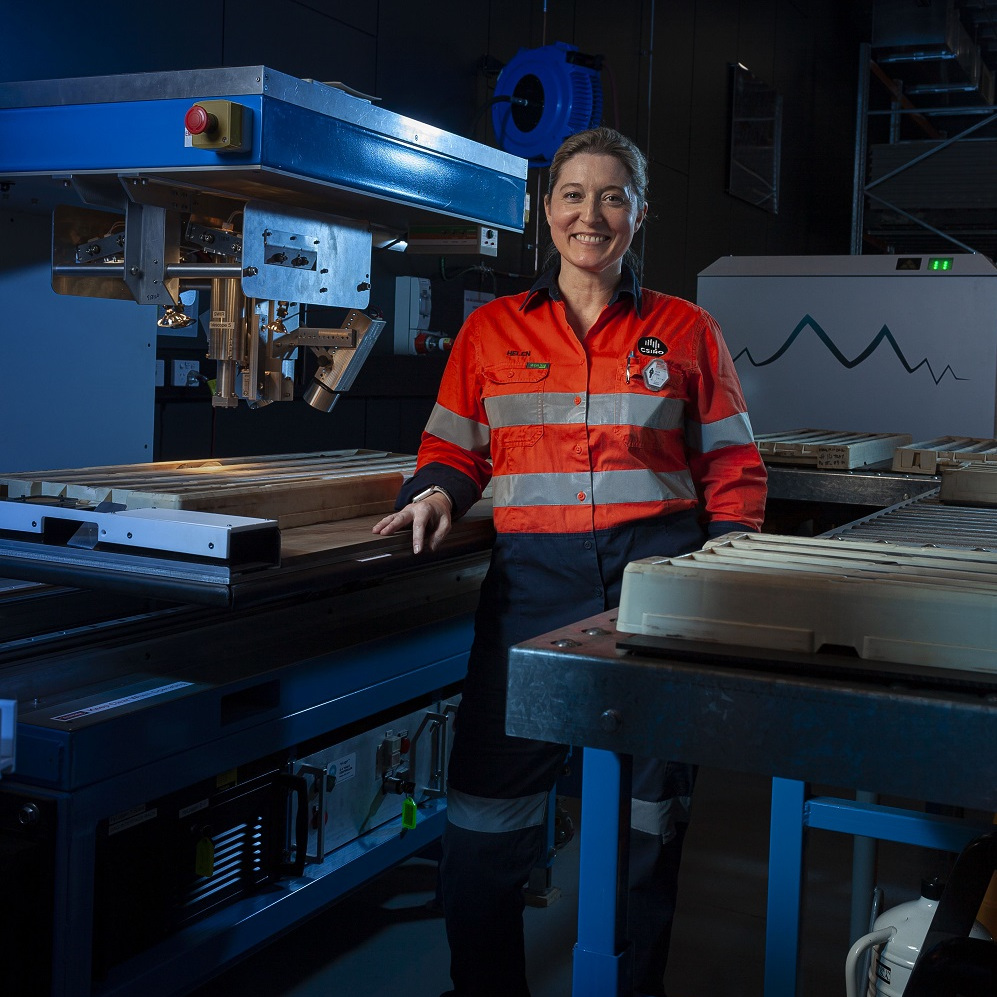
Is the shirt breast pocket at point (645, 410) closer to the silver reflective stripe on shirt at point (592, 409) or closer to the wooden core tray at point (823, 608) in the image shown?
the silver reflective stripe on shirt at point (592, 409)

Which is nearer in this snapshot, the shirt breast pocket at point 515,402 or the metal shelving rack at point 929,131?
the shirt breast pocket at point 515,402

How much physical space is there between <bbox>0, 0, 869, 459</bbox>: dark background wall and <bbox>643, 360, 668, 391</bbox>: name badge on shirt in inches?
71.5

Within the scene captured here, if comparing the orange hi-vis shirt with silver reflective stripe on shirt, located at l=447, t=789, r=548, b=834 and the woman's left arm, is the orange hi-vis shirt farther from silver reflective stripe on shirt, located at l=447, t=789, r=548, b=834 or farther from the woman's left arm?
silver reflective stripe on shirt, located at l=447, t=789, r=548, b=834

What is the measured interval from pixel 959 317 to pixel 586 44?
2217mm

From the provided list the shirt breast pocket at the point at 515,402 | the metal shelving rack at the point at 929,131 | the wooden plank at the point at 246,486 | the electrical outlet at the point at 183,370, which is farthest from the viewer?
the metal shelving rack at the point at 929,131

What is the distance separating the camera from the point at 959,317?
5387mm

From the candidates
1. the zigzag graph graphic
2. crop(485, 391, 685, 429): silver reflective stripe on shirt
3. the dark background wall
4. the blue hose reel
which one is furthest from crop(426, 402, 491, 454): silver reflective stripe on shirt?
the zigzag graph graphic

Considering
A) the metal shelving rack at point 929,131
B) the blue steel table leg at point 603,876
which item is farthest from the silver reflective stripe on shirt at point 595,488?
the metal shelving rack at point 929,131

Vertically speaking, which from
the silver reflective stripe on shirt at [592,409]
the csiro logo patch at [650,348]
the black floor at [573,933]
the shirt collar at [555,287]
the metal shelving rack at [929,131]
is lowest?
the black floor at [573,933]

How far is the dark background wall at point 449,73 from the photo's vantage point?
3.45 metres

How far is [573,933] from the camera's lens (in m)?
2.81

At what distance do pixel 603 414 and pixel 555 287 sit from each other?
0.91 ft

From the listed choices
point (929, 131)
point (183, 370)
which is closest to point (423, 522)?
point (183, 370)

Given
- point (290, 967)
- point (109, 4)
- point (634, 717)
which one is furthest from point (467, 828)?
point (109, 4)
